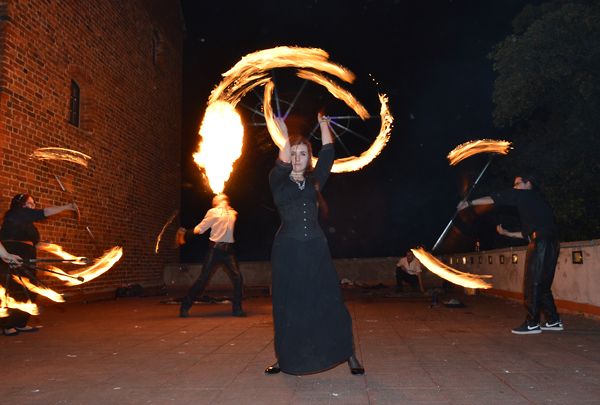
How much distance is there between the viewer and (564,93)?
41.1 ft

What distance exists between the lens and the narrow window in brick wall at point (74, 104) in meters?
12.1

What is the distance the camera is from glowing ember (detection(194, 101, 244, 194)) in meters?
9.87

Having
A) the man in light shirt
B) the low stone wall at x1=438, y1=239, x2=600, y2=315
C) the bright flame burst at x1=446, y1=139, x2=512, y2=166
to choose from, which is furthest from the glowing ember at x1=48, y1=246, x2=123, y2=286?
the man in light shirt

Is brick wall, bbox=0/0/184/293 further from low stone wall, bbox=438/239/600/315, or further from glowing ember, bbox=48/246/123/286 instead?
low stone wall, bbox=438/239/600/315

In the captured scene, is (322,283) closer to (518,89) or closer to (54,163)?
(54,163)

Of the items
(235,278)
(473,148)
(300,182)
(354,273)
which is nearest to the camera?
A: (300,182)

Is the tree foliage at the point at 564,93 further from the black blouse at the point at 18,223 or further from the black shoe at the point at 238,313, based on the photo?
the black blouse at the point at 18,223

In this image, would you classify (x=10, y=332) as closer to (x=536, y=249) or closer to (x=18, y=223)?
(x=18, y=223)

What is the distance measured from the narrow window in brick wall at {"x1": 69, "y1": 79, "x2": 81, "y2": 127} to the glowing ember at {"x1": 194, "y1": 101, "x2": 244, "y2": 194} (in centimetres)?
427

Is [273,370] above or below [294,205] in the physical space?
below

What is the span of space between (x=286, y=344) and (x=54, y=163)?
919 cm

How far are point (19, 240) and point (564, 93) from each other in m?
13.4

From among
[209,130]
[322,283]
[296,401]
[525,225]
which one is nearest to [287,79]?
[209,130]

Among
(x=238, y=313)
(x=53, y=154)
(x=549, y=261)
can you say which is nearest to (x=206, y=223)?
(x=238, y=313)
